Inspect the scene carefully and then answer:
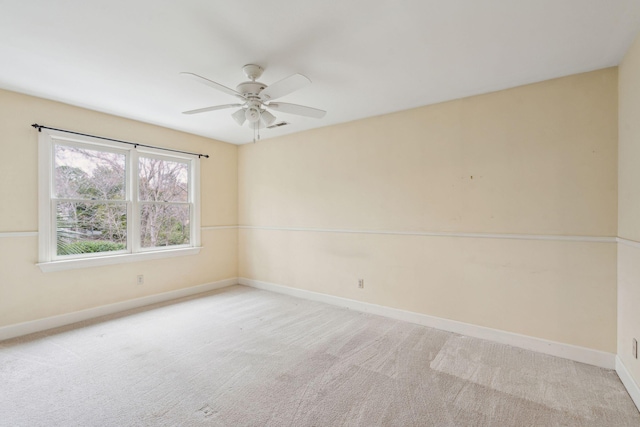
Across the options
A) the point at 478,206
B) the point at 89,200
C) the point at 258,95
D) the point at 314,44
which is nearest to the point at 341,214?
the point at 478,206

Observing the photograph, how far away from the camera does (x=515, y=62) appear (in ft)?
7.58

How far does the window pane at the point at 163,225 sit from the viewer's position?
399 centimetres

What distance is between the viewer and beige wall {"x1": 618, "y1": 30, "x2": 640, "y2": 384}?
1.93 meters

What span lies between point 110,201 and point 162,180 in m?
0.74

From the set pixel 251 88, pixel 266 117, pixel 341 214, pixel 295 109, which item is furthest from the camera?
pixel 341 214

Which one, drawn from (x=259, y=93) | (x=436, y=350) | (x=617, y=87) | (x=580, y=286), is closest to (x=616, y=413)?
(x=580, y=286)

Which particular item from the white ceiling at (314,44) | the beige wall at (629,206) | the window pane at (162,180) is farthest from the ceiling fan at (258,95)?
the beige wall at (629,206)

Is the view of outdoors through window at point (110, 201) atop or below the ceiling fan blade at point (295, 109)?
below

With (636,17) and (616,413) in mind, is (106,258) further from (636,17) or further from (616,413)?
(636,17)

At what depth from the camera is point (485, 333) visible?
9.37ft

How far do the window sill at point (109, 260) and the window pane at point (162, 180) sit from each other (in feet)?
2.47

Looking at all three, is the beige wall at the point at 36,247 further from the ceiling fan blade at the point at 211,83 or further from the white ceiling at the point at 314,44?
the ceiling fan blade at the point at 211,83

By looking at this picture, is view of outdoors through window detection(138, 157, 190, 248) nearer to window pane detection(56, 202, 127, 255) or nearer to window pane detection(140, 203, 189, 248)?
window pane detection(140, 203, 189, 248)

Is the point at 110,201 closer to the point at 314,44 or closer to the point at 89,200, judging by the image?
the point at 89,200
